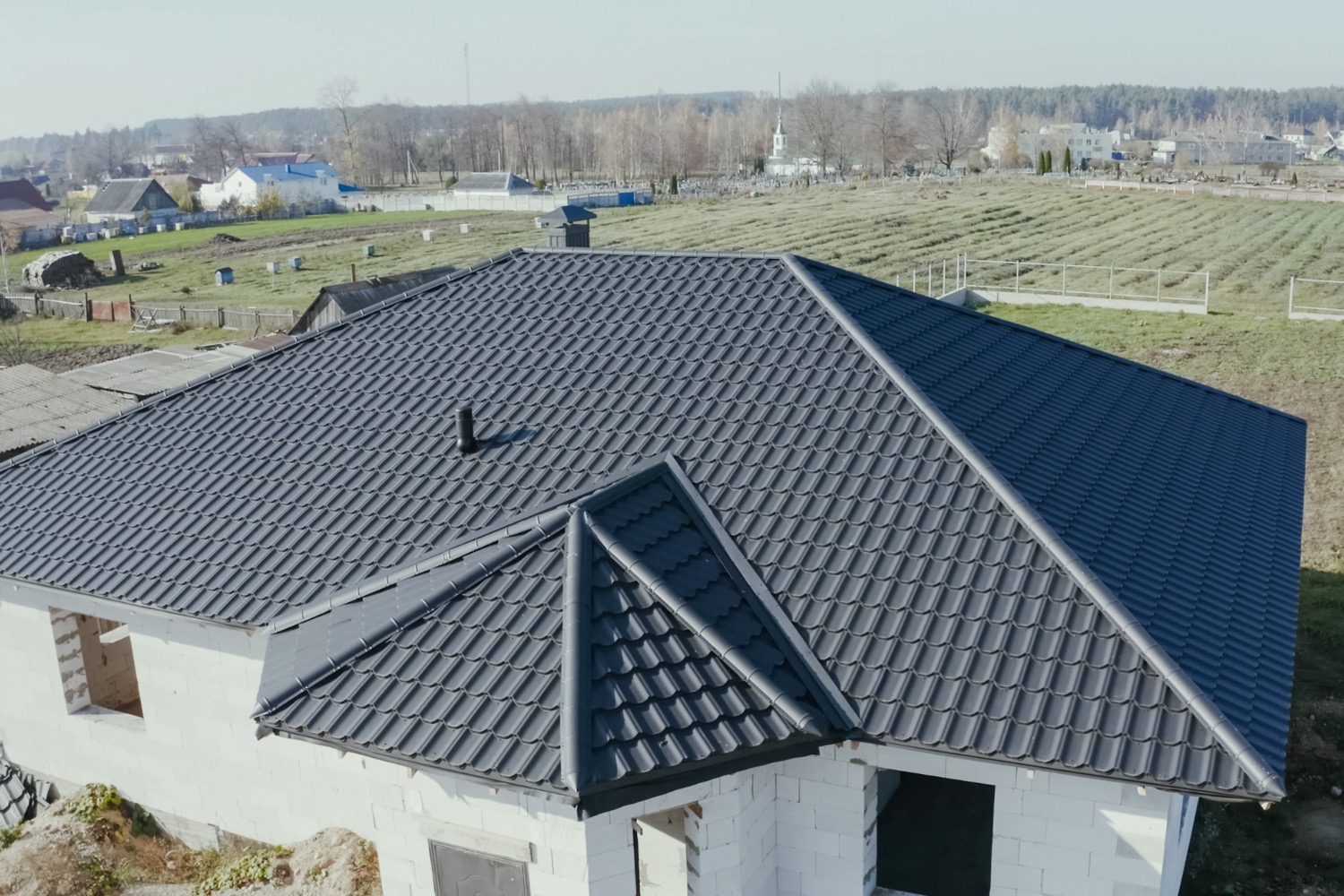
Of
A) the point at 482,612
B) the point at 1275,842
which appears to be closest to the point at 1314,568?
the point at 1275,842

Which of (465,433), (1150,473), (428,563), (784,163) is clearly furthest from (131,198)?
(1150,473)

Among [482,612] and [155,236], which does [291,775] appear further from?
[155,236]

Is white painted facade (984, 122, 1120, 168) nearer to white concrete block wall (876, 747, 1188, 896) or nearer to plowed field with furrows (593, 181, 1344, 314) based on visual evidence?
plowed field with furrows (593, 181, 1344, 314)

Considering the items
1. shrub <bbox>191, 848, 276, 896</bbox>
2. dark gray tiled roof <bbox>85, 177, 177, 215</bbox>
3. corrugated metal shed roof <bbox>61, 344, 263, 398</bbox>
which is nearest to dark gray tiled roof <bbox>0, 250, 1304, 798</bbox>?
shrub <bbox>191, 848, 276, 896</bbox>

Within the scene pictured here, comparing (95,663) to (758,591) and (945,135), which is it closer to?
(758,591)

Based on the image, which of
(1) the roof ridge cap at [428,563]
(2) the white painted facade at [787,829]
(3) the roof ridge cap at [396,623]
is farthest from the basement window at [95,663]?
(3) the roof ridge cap at [396,623]

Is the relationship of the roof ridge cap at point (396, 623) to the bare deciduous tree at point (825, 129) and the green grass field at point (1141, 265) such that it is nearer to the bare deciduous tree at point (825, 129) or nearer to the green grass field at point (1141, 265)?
the green grass field at point (1141, 265)
